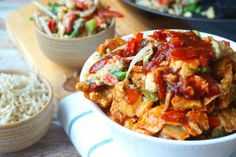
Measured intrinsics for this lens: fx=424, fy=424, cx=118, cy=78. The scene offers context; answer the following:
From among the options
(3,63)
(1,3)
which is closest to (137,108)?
(3,63)

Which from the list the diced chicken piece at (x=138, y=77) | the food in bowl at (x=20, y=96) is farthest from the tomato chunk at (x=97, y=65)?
the food in bowl at (x=20, y=96)

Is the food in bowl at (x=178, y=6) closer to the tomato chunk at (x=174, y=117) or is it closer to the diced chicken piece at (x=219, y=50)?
the diced chicken piece at (x=219, y=50)

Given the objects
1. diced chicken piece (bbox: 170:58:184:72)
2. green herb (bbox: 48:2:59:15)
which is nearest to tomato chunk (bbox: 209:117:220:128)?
diced chicken piece (bbox: 170:58:184:72)

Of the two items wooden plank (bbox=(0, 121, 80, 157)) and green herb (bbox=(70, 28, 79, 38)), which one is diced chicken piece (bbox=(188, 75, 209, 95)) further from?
green herb (bbox=(70, 28, 79, 38))

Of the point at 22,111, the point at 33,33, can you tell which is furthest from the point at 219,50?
the point at 33,33

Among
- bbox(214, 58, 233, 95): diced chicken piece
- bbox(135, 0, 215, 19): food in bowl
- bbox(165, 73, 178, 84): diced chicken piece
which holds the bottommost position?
bbox(135, 0, 215, 19): food in bowl

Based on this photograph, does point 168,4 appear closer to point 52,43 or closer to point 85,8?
point 85,8

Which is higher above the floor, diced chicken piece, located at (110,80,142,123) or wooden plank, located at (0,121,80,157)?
diced chicken piece, located at (110,80,142,123)
